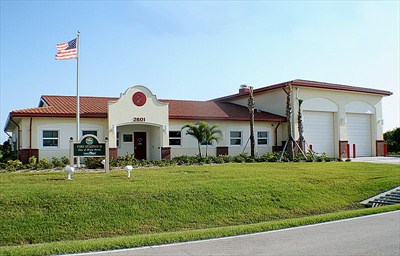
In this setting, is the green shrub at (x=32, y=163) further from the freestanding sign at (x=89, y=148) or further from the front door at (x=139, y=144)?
the front door at (x=139, y=144)

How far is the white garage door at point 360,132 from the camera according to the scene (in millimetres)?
33375

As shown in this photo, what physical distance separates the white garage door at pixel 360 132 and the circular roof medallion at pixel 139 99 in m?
17.8

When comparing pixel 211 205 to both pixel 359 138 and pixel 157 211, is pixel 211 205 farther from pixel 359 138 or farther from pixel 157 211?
pixel 359 138

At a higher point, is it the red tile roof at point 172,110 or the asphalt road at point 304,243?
the red tile roof at point 172,110

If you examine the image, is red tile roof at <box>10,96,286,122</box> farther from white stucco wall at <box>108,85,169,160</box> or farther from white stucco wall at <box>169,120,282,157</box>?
white stucco wall at <box>108,85,169,160</box>

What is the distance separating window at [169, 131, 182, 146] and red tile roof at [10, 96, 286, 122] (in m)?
1.17

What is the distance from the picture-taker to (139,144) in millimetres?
27375

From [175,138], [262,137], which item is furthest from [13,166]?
[262,137]

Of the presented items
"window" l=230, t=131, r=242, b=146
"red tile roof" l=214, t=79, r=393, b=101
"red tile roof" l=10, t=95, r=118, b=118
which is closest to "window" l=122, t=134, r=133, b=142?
"red tile roof" l=10, t=95, r=118, b=118

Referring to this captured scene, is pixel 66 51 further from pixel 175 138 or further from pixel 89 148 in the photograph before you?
pixel 175 138

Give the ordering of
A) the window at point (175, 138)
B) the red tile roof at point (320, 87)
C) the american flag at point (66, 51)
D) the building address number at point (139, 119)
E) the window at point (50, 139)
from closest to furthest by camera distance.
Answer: the american flag at point (66, 51) → the window at point (50, 139) → the building address number at point (139, 119) → the window at point (175, 138) → the red tile roof at point (320, 87)

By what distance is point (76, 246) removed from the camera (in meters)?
8.08

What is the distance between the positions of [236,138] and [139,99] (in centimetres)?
827

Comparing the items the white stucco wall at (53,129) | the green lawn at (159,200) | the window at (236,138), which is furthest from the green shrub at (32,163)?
the window at (236,138)
